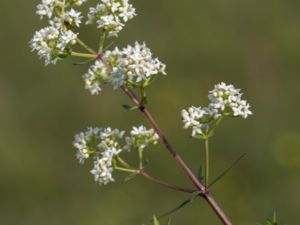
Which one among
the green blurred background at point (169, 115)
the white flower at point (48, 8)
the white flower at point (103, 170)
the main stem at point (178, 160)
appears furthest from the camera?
the green blurred background at point (169, 115)

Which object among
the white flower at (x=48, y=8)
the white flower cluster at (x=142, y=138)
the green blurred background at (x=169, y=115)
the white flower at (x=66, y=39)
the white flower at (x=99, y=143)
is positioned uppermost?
the green blurred background at (x=169, y=115)

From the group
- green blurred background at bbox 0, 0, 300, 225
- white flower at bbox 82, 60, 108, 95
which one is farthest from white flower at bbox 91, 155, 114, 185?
green blurred background at bbox 0, 0, 300, 225

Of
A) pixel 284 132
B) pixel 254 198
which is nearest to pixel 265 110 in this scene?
pixel 284 132

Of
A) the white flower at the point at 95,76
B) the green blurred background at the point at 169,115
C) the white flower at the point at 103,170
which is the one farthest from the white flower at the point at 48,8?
the green blurred background at the point at 169,115

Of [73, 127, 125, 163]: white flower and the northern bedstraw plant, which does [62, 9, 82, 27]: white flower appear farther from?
[73, 127, 125, 163]: white flower

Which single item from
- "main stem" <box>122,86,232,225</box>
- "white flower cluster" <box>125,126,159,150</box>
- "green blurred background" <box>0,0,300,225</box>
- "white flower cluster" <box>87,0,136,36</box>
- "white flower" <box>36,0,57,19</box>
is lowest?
"main stem" <box>122,86,232,225</box>

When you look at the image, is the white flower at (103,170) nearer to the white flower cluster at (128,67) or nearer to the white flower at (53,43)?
the white flower cluster at (128,67)
